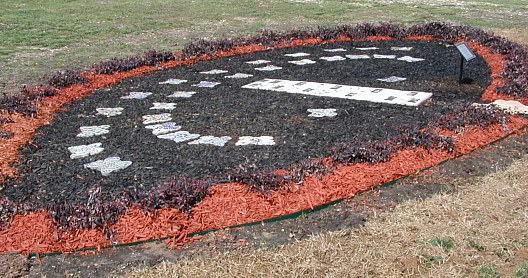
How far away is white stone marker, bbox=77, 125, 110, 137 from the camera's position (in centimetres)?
552

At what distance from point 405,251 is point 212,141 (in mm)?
2396

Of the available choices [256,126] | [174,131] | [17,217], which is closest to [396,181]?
[256,126]

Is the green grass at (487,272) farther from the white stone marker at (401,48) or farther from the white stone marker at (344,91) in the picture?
the white stone marker at (401,48)

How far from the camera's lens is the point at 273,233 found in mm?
3539

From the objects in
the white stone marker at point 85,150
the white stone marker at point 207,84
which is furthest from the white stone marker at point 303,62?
the white stone marker at point 85,150

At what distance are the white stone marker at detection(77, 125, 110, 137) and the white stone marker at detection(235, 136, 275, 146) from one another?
1.34 m

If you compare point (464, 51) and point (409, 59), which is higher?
point (464, 51)

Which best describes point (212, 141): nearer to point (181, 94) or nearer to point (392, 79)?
point (181, 94)

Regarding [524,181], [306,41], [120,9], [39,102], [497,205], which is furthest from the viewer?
[120,9]

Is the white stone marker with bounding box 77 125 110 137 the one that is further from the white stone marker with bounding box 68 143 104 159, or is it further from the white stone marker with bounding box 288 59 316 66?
the white stone marker with bounding box 288 59 316 66

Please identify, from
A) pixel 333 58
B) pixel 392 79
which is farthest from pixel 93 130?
pixel 333 58

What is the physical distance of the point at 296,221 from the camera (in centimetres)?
369

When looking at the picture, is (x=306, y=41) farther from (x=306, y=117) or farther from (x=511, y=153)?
(x=511, y=153)

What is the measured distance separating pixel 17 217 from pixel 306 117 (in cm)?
302
